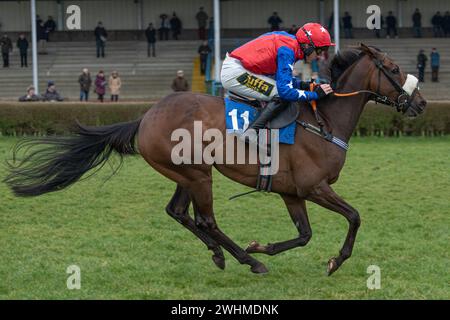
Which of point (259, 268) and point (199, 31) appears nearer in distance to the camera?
point (259, 268)

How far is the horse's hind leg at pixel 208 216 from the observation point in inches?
258

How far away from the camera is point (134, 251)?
24.3 ft

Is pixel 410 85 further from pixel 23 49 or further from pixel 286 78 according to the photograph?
pixel 23 49

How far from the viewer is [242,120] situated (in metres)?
6.52

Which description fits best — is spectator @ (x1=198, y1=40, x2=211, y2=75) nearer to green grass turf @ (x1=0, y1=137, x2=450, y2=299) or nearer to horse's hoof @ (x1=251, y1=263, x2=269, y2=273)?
green grass turf @ (x1=0, y1=137, x2=450, y2=299)

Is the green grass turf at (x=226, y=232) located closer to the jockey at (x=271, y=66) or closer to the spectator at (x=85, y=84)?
the jockey at (x=271, y=66)

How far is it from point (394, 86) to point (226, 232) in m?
2.37

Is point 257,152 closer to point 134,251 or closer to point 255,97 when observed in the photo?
point 255,97

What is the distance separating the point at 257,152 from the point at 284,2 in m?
23.7

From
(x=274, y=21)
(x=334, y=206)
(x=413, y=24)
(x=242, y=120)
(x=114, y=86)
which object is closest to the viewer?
(x=334, y=206)

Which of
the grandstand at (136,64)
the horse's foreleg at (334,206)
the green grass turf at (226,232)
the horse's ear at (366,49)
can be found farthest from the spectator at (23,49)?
the horse's foreleg at (334,206)

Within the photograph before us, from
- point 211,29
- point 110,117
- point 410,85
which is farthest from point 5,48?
point 410,85

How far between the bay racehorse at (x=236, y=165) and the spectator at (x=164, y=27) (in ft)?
73.6

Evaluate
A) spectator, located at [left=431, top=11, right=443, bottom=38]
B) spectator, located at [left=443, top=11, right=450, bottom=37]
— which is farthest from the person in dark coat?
spectator, located at [left=443, top=11, right=450, bottom=37]
